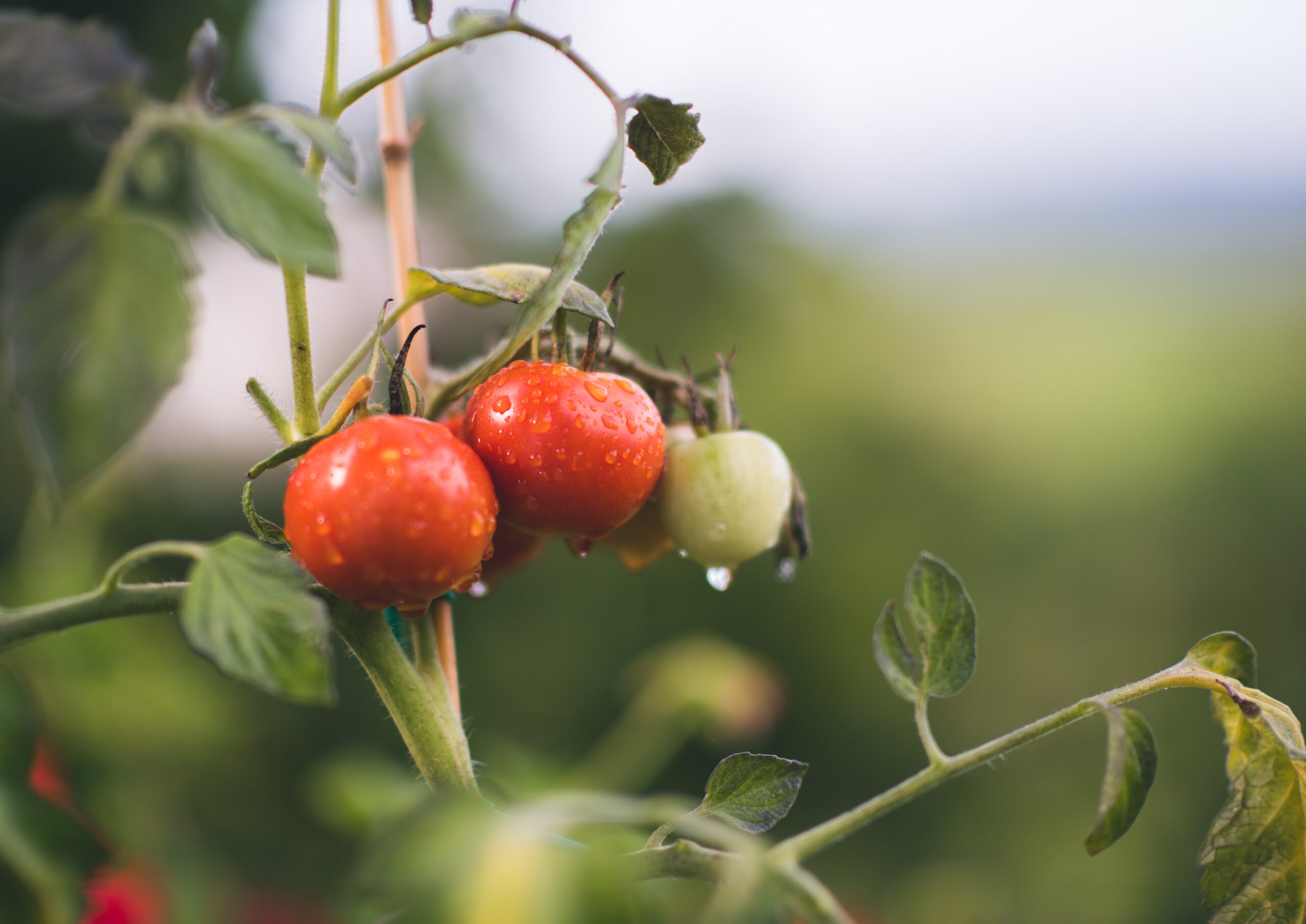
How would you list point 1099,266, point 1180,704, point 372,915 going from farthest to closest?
point 1099,266 < point 1180,704 < point 372,915

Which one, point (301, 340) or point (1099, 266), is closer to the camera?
point (301, 340)

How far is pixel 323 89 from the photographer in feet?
0.84

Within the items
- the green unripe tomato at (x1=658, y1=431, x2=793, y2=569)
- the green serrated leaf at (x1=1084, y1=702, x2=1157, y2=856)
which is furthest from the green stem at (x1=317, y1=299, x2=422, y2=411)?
the green serrated leaf at (x1=1084, y1=702, x2=1157, y2=856)

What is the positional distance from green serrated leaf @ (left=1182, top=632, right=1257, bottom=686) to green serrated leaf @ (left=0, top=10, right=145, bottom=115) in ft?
1.13

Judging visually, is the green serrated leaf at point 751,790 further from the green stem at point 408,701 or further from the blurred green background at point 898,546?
the blurred green background at point 898,546

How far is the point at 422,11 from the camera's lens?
27 centimetres

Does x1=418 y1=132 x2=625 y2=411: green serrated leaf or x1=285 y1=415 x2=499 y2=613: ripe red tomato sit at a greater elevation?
x1=418 y1=132 x2=625 y2=411: green serrated leaf

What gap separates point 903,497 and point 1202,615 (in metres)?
0.40

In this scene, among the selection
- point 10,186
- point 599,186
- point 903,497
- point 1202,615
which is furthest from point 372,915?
point 10,186

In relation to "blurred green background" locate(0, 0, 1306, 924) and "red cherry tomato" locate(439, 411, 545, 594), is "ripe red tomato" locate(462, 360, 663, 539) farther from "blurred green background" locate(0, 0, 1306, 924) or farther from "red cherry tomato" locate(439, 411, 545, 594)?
"blurred green background" locate(0, 0, 1306, 924)

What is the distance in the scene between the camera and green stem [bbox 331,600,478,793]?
273mm

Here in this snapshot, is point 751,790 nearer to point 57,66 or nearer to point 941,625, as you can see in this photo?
point 941,625

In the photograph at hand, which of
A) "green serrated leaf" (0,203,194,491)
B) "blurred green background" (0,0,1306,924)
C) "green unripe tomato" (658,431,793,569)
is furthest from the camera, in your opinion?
"blurred green background" (0,0,1306,924)

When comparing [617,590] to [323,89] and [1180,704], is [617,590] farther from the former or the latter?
[323,89]
